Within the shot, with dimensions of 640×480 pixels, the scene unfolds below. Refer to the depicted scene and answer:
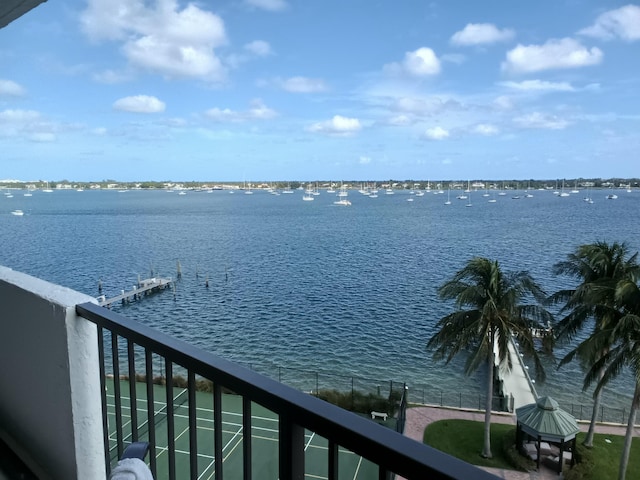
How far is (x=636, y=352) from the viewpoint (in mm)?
14062

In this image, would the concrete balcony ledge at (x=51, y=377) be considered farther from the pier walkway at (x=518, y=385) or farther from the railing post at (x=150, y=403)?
the pier walkway at (x=518, y=385)

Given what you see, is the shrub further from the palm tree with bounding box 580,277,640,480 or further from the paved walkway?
the paved walkway

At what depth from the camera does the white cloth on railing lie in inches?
62.2

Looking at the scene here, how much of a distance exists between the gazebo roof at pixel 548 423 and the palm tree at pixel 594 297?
1771mm

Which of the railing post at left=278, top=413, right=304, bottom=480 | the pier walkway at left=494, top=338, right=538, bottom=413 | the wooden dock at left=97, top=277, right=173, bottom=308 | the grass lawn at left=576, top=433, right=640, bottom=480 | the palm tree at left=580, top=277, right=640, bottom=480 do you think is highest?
the railing post at left=278, top=413, right=304, bottom=480

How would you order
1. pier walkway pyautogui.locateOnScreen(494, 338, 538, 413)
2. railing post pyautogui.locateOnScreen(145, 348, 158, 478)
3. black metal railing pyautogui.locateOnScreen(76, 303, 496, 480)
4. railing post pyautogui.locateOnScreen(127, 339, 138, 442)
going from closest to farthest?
black metal railing pyautogui.locateOnScreen(76, 303, 496, 480) → railing post pyautogui.locateOnScreen(145, 348, 158, 478) → railing post pyautogui.locateOnScreen(127, 339, 138, 442) → pier walkway pyautogui.locateOnScreen(494, 338, 538, 413)

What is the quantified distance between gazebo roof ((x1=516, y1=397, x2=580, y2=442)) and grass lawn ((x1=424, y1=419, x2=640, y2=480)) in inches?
56.9

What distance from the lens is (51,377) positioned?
2373mm

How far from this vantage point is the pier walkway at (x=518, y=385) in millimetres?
20836

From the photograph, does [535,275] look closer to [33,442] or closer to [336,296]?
[336,296]

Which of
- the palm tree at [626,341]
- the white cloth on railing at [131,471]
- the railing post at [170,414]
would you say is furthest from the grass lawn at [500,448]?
the white cloth on railing at [131,471]

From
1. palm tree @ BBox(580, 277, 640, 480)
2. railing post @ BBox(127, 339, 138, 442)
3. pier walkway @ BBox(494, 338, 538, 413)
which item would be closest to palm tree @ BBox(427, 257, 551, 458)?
palm tree @ BBox(580, 277, 640, 480)

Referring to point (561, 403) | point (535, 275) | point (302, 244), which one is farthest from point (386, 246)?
point (561, 403)

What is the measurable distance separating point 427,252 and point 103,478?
51.5m
